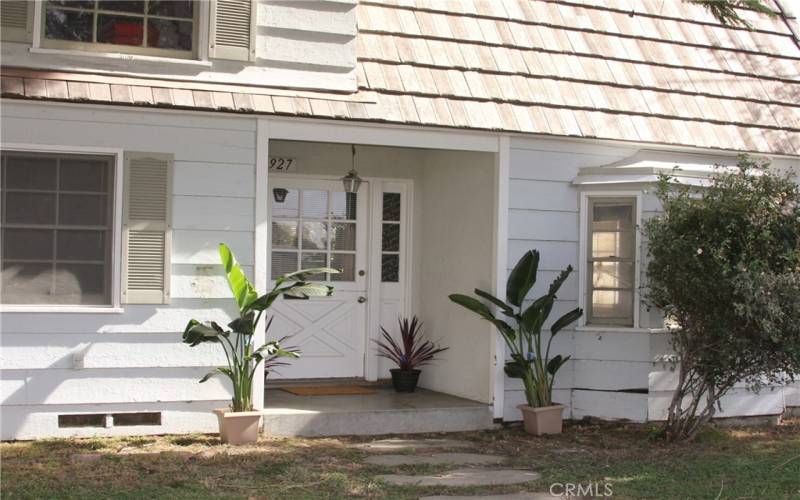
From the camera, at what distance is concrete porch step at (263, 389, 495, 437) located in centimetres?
818

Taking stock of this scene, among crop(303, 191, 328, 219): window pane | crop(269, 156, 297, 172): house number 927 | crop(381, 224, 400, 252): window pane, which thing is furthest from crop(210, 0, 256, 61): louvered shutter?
crop(381, 224, 400, 252): window pane

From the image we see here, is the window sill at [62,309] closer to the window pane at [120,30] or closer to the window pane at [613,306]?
A: the window pane at [120,30]

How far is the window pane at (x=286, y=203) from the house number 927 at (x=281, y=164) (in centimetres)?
21

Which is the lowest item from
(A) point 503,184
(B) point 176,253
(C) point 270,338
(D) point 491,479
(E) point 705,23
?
(D) point 491,479

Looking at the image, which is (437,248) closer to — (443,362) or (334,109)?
(443,362)

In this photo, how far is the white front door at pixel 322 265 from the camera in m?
9.91

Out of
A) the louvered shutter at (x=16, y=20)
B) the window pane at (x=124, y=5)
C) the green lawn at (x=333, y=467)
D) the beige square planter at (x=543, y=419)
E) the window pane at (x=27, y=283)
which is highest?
the window pane at (x=124, y=5)

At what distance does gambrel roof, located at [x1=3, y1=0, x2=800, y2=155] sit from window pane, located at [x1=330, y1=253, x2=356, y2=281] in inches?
83.7

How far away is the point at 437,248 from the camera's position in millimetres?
10023

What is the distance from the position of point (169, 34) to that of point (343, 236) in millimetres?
2931

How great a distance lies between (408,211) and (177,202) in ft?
9.83

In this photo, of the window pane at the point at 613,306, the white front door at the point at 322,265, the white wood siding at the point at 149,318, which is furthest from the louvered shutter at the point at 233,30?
the window pane at the point at 613,306

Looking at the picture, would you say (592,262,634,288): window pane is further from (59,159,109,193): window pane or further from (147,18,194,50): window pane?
(59,159,109,193): window pane

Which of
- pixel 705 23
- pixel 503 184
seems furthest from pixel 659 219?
pixel 705 23
